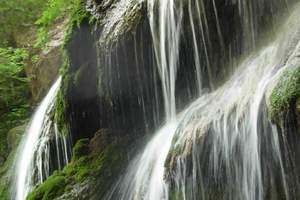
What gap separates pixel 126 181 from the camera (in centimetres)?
725

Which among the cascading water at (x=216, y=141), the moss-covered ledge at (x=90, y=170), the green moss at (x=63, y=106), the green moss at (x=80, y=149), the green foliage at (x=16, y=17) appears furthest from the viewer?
the green foliage at (x=16, y=17)

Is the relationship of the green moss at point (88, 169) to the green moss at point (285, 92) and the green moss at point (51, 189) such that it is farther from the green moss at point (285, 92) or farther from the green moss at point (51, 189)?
the green moss at point (285, 92)

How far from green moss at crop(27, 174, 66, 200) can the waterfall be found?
50.5 inches

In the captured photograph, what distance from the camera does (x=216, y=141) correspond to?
5.48m

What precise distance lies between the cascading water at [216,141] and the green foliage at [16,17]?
35.4 feet

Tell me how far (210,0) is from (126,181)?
A: 2808 millimetres

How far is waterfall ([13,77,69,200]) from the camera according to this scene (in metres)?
9.99

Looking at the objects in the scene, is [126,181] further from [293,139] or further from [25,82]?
[25,82]

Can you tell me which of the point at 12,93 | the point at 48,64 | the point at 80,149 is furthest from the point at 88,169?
the point at 12,93

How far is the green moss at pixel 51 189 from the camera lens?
8.05 m

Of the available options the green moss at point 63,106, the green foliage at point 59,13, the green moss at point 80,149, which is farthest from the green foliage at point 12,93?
the green moss at point 80,149

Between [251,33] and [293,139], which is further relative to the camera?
[251,33]

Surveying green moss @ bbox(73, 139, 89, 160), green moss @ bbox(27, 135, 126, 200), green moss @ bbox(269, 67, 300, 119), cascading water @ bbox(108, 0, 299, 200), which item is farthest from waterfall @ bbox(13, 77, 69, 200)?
green moss @ bbox(269, 67, 300, 119)

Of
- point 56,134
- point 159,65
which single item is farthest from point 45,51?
point 159,65
